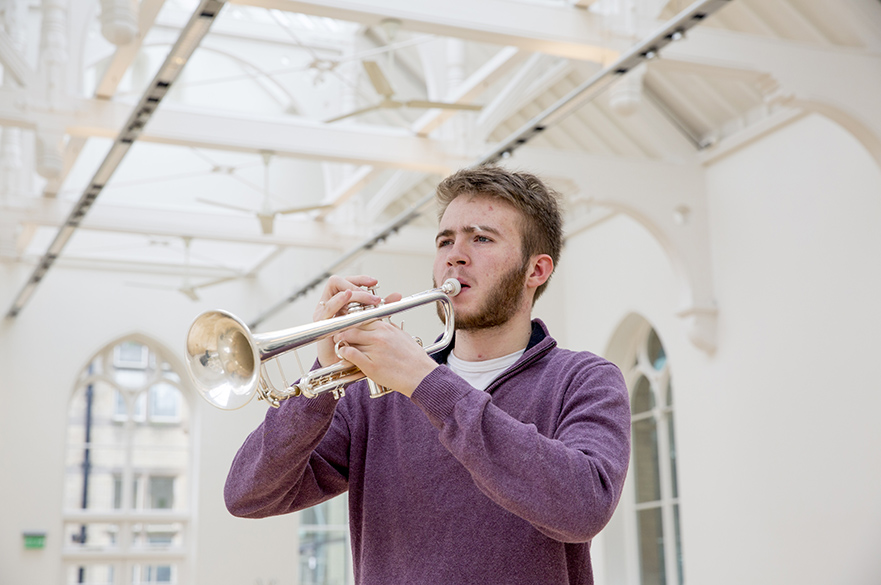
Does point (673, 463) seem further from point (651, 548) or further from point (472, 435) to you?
point (472, 435)

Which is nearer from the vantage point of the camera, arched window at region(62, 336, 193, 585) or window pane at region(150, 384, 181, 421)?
arched window at region(62, 336, 193, 585)

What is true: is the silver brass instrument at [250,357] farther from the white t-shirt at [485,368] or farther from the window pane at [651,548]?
the window pane at [651,548]

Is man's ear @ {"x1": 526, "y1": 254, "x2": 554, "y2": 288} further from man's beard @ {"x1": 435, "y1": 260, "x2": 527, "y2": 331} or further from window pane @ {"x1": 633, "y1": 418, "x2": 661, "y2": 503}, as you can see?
window pane @ {"x1": 633, "y1": 418, "x2": 661, "y2": 503}

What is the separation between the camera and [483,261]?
1610 millimetres

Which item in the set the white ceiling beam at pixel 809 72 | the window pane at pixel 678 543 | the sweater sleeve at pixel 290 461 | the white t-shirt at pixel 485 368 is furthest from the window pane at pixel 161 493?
the white t-shirt at pixel 485 368

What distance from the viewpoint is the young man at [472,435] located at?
131 centimetres

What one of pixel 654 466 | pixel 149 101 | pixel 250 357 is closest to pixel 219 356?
pixel 250 357

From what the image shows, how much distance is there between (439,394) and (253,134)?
659 centimetres

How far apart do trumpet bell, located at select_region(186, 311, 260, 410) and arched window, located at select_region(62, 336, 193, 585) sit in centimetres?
1150

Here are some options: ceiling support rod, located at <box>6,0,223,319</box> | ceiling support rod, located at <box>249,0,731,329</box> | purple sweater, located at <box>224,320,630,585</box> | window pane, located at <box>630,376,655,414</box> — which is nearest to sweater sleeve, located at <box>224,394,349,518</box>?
purple sweater, located at <box>224,320,630,585</box>

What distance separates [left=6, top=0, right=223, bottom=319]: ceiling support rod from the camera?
505 centimetres

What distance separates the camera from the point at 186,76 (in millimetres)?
13547

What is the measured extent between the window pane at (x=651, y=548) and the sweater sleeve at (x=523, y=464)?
884 centimetres

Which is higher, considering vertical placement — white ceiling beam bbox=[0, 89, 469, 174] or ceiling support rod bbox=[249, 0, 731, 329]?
white ceiling beam bbox=[0, 89, 469, 174]
